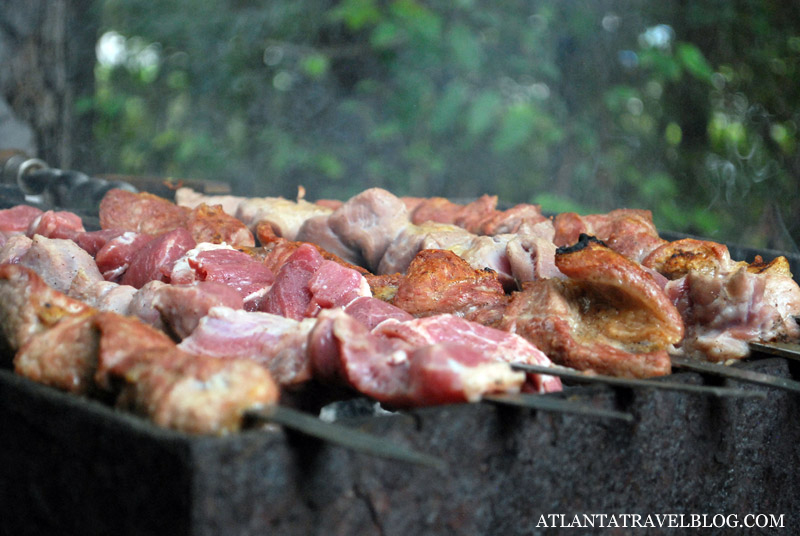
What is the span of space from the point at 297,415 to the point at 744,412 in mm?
1385

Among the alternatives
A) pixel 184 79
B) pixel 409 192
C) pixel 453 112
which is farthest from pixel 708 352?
pixel 184 79

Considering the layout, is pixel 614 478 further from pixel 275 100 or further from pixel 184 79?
pixel 184 79

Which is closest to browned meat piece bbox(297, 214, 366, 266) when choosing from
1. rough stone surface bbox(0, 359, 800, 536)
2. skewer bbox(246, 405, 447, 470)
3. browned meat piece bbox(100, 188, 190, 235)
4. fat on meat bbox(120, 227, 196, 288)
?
browned meat piece bbox(100, 188, 190, 235)

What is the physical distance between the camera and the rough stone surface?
123cm

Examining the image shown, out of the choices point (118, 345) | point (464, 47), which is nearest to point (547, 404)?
point (118, 345)

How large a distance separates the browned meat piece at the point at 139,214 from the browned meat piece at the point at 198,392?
6.56 ft

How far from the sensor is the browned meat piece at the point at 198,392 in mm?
1300

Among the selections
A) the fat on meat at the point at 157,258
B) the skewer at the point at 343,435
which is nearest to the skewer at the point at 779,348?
the skewer at the point at 343,435

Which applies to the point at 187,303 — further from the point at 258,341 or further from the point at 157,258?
the point at 157,258

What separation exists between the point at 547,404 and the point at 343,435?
457mm

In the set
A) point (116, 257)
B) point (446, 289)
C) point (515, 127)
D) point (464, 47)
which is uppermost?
point (464, 47)

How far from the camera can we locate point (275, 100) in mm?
9555

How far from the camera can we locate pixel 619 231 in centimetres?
315

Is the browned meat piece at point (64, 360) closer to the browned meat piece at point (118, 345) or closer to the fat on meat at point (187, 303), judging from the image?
the browned meat piece at point (118, 345)
